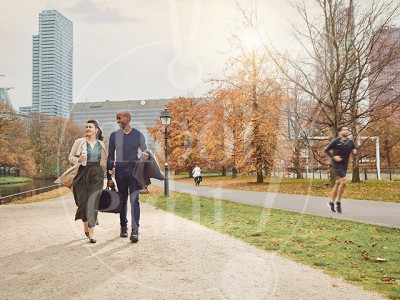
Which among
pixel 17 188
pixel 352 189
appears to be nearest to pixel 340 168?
pixel 352 189

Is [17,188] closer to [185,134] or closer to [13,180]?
[13,180]

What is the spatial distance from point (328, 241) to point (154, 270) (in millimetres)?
3555

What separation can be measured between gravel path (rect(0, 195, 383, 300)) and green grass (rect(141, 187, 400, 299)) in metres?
0.34

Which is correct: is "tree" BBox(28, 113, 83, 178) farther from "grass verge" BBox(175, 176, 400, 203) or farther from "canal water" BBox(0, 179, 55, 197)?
"grass verge" BBox(175, 176, 400, 203)

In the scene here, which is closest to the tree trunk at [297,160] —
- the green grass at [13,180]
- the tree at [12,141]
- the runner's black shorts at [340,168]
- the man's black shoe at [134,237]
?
the runner's black shorts at [340,168]

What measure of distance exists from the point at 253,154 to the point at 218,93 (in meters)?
5.99

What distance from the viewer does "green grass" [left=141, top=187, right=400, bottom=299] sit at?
490 centimetres

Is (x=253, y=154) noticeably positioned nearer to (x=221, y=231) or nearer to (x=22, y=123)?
(x=221, y=231)

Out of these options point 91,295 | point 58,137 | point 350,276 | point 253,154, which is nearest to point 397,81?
point 253,154

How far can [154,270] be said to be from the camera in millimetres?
4949

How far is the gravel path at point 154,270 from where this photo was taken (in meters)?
4.05

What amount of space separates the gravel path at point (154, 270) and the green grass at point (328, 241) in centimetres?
34

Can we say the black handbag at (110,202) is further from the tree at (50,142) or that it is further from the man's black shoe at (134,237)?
the tree at (50,142)

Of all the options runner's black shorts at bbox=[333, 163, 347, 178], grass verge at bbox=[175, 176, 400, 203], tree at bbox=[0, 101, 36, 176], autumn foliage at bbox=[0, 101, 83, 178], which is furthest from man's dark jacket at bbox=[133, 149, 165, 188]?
autumn foliage at bbox=[0, 101, 83, 178]
